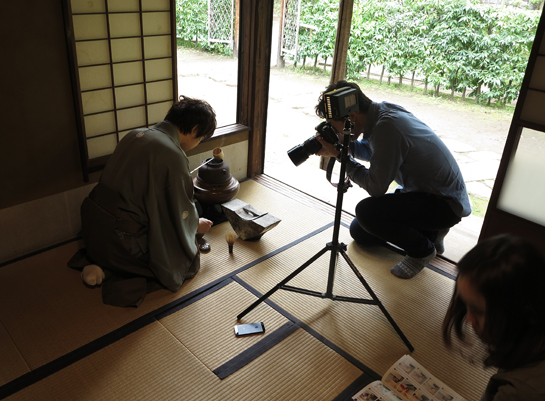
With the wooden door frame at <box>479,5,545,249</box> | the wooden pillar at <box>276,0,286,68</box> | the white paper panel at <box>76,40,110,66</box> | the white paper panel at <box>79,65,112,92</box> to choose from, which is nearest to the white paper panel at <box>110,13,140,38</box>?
the white paper panel at <box>76,40,110,66</box>

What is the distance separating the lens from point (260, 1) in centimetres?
352

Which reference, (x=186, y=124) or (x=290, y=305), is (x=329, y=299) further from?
(x=186, y=124)

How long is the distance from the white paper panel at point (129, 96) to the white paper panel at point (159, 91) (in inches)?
2.4

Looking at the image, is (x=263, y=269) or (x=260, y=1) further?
(x=260, y=1)

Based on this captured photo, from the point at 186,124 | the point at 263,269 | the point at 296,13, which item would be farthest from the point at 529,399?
the point at 296,13

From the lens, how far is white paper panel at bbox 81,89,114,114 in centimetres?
289

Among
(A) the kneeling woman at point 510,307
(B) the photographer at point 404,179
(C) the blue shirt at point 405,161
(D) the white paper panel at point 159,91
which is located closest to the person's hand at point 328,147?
(B) the photographer at point 404,179

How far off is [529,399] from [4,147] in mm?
2727

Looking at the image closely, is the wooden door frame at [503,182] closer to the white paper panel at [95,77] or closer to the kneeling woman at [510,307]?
the kneeling woman at [510,307]

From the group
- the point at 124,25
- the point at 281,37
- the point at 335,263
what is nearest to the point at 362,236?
the point at 335,263

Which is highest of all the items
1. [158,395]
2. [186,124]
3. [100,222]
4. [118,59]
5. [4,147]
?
[118,59]

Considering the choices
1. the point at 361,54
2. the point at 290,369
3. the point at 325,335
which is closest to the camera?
the point at 290,369

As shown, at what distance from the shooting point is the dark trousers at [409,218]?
8.91 ft

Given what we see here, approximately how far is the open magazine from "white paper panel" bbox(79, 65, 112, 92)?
2391 millimetres
